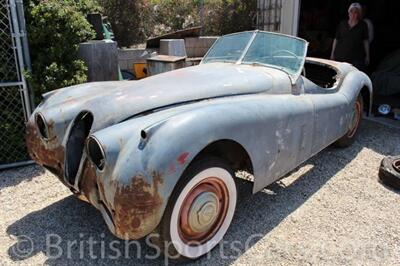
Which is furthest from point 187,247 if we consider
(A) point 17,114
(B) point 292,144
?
(A) point 17,114

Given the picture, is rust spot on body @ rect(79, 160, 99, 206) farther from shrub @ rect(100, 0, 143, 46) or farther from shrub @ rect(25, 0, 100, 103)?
shrub @ rect(100, 0, 143, 46)

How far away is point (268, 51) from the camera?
405cm

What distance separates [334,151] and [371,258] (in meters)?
2.27

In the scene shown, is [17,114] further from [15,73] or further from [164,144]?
[164,144]

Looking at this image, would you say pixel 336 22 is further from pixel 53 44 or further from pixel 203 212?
pixel 203 212

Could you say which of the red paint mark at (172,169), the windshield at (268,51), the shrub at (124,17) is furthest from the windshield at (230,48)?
the shrub at (124,17)

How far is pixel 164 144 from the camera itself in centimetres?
237

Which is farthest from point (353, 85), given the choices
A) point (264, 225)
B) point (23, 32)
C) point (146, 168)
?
point (23, 32)

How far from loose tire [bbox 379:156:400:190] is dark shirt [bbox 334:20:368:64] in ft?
8.77

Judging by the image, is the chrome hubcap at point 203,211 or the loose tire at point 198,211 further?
the chrome hubcap at point 203,211

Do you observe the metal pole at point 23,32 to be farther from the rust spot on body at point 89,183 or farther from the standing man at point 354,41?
the standing man at point 354,41

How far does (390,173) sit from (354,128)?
1.26 meters

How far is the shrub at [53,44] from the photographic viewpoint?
14.6 ft

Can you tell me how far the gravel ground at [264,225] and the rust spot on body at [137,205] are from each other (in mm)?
608
